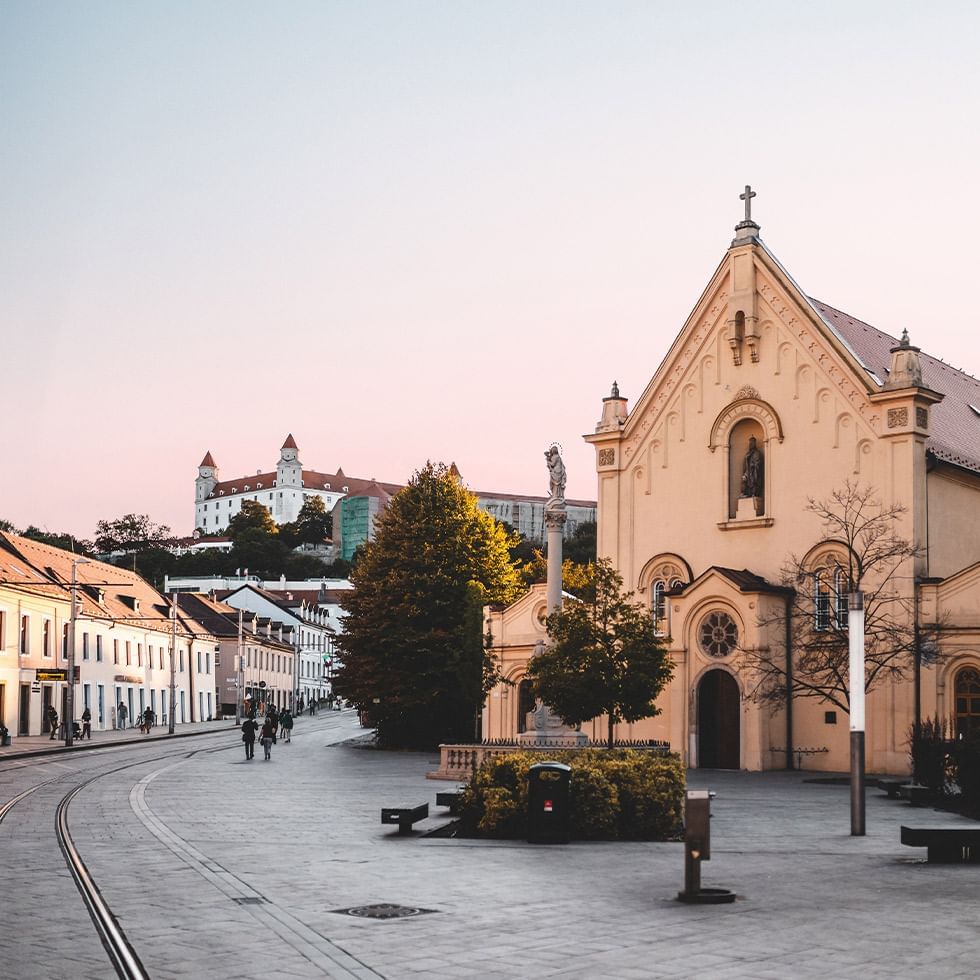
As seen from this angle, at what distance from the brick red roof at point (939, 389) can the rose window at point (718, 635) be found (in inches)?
315

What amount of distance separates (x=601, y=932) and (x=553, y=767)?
22.9 ft

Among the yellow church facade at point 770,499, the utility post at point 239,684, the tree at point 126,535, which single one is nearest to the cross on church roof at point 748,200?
the yellow church facade at point 770,499

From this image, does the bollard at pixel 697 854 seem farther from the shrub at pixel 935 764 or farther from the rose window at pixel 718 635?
the rose window at pixel 718 635

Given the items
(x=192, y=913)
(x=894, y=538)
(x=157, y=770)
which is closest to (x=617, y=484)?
(x=894, y=538)

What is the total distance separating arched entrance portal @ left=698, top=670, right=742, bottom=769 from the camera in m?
39.9

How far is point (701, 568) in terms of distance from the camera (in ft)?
142

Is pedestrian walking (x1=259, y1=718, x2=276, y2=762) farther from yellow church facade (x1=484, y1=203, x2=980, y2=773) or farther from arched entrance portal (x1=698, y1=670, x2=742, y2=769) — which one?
arched entrance portal (x1=698, y1=670, x2=742, y2=769)

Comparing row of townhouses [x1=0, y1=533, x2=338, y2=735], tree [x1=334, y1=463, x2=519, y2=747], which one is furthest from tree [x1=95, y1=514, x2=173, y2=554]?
tree [x1=334, y1=463, x2=519, y2=747]

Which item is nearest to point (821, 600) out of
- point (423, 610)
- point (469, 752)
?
point (469, 752)

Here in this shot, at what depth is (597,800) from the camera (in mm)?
18250

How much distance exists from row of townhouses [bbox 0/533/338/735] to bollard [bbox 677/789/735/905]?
42250 mm

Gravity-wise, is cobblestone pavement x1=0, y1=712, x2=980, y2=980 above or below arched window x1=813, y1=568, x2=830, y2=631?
below

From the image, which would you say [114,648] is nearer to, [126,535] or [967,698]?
[967,698]

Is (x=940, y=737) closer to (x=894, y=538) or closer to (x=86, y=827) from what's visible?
(x=894, y=538)
